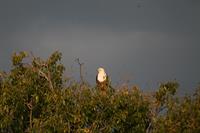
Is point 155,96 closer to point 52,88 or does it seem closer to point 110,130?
point 110,130

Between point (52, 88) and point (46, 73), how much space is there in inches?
72.3

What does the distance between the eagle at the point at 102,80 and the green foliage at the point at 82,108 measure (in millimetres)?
585

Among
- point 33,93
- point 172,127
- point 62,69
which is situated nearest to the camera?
point 172,127

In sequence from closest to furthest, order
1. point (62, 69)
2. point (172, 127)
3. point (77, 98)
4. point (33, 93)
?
1. point (172, 127)
2. point (77, 98)
3. point (33, 93)
4. point (62, 69)

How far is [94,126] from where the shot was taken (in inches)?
904

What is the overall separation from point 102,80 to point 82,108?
109 inches

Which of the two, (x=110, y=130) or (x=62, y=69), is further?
(x=62, y=69)

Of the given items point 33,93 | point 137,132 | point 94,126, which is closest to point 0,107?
point 33,93

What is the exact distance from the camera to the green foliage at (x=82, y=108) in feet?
75.2

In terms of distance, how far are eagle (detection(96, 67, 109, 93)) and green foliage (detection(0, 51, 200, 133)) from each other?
1.92 feet

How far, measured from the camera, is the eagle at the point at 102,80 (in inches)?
975

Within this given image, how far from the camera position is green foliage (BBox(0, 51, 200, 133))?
2292 centimetres

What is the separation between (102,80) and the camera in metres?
26.2

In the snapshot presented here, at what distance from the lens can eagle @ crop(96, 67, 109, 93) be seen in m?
24.8
